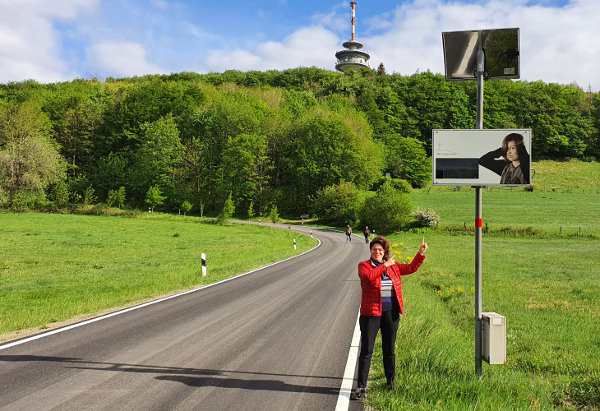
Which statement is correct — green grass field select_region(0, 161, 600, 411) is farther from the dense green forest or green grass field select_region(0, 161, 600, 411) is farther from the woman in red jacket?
the dense green forest

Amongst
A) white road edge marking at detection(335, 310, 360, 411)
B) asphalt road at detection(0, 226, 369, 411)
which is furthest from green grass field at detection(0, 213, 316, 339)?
white road edge marking at detection(335, 310, 360, 411)

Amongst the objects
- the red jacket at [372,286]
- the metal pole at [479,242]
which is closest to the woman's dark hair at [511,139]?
the metal pole at [479,242]

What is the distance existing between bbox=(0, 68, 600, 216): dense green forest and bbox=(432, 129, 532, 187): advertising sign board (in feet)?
171

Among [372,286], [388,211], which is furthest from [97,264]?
[388,211]

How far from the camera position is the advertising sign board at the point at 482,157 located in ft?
16.1

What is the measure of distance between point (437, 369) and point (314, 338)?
243 centimetres

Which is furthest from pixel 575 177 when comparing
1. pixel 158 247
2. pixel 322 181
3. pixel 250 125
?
pixel 158 247

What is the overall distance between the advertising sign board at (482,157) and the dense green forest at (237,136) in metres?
52.2

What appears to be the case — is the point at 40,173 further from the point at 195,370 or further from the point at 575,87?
the point at 575,87

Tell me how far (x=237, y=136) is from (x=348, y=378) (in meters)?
61.1

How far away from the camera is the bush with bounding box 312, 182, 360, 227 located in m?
53.4

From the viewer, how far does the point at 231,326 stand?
25.6 ft

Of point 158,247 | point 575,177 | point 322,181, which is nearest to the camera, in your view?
point 158,247

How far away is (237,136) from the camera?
2507 inches
